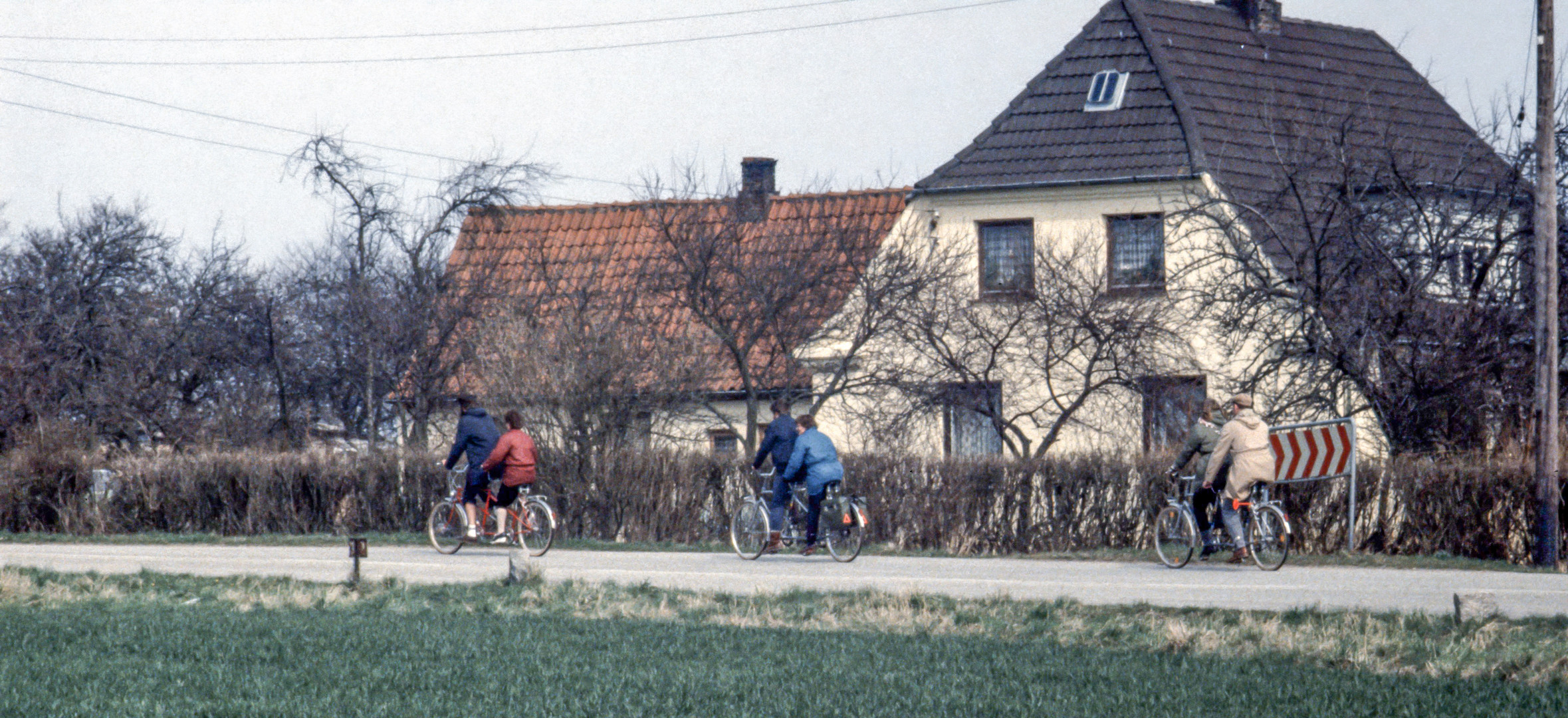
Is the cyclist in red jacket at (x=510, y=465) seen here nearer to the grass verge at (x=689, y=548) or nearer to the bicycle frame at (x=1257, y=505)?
the grass verge at (x=689, y=548)

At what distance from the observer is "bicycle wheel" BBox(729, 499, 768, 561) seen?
62.8 ft

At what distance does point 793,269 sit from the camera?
86.7ft

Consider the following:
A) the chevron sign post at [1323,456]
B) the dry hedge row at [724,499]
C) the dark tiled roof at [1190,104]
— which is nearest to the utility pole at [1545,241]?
the dry hedge row at [724,499]

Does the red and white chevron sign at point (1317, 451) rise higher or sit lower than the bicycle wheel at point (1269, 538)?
higher

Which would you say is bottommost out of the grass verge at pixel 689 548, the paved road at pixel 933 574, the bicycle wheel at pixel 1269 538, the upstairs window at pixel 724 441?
the paved road at pixel 933 574

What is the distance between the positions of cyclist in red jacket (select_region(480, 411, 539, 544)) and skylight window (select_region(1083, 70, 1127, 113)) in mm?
15978

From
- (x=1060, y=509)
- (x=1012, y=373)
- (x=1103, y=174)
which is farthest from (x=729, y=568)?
(x=1103, y=174)

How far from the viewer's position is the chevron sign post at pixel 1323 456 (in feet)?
60.2

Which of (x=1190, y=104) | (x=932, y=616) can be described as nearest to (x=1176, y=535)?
(x=932, y=616)

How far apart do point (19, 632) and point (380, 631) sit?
2169 mm

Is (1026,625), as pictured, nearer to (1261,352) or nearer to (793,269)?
(1261,352)

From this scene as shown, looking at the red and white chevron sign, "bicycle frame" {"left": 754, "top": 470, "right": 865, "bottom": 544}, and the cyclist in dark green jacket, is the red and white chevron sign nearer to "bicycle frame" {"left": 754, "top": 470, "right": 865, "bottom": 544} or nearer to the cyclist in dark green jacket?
the cyclist in dark green jacket

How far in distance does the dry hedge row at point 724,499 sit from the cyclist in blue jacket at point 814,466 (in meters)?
2.10

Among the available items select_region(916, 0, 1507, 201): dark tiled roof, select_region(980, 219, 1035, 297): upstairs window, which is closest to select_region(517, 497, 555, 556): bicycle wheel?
select_region(980, 219, 1035, 297): upstairs window
